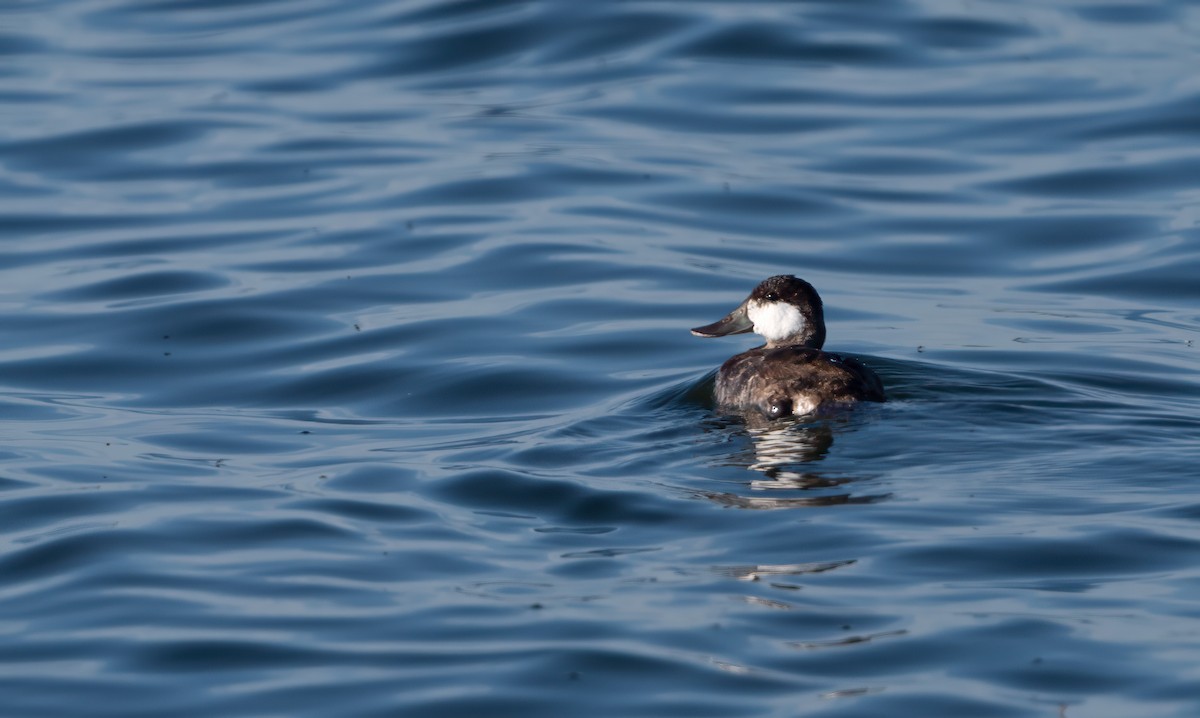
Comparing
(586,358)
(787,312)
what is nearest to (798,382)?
(787,312)

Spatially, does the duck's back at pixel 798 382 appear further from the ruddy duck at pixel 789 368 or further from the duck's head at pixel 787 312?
the duck's head at pixel 787 312

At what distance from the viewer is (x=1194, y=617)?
5992mm

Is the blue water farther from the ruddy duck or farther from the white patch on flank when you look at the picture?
the white patch on flank

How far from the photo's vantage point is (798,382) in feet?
28.4

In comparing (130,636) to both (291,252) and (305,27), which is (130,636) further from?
(305,27)

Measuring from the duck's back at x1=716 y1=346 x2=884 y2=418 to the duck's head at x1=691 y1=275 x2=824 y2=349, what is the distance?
2.09ft

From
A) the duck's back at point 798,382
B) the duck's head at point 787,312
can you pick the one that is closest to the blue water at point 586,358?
the duck's back at point 798,382

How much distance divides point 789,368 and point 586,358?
229 centimetres

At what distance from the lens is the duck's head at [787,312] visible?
9633 mm

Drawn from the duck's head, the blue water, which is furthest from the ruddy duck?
the blue water

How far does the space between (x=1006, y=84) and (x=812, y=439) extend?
982 centimetres

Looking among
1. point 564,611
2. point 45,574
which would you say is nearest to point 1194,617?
point 564,611

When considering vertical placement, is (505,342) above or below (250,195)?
below

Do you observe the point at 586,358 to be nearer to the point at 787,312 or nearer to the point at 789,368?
the point at 787,312
